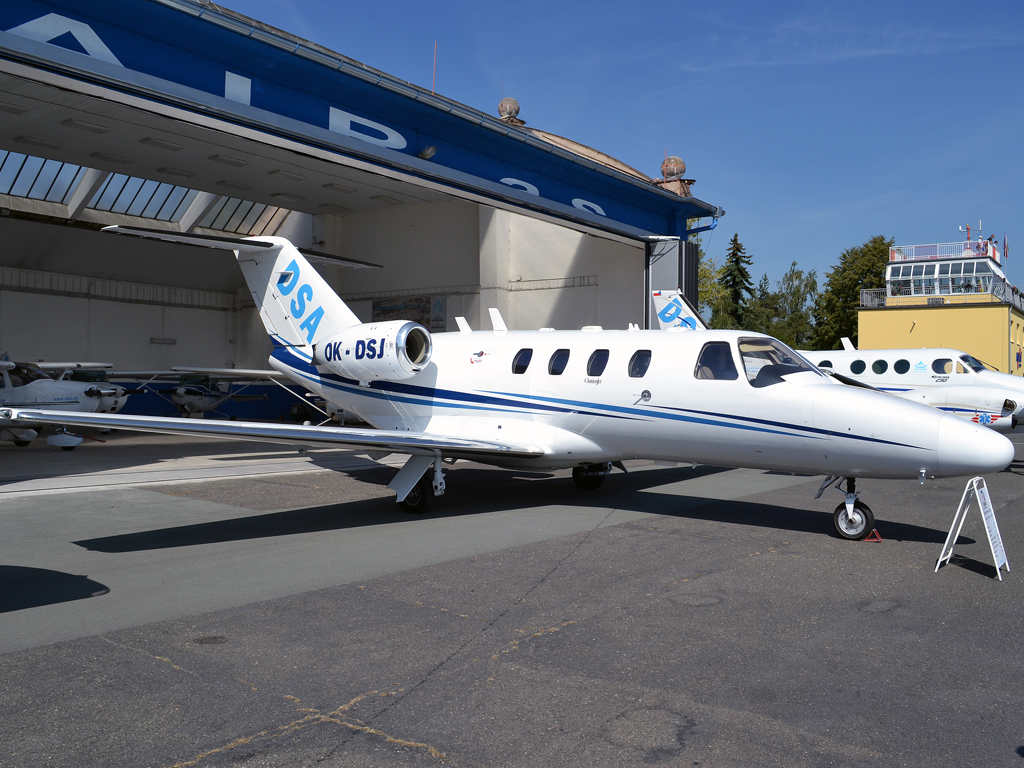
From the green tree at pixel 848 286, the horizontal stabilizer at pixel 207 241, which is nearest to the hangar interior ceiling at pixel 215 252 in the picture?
the horizontal stabilizer at pixel 207 241

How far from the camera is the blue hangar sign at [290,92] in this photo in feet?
Answer: 38.2

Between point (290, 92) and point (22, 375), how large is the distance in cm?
1135

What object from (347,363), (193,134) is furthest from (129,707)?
(193,134)

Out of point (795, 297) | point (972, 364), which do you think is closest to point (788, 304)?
point (795, 297)

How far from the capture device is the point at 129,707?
13.1 ft

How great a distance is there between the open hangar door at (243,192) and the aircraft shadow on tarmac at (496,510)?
7.30 meters

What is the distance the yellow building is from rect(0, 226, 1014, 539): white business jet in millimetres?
34520

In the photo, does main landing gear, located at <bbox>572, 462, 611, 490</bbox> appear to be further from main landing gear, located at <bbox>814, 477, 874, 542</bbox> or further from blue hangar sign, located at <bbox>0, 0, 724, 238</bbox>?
blue hangar sign, located at <bbox>0, 0, 724, 238</bbox>

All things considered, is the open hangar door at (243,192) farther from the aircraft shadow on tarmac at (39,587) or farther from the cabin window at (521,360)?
Answer: the aircraft shadow on tarmac at (39,587)

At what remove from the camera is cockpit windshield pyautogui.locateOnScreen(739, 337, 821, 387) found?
29.3 ft

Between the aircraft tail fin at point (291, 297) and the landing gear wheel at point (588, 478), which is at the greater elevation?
the aircraft tail fin at point (291, 297)

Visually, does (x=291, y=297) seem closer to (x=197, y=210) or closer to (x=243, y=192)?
(x=243, y=192)

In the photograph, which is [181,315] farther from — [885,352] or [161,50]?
[885,352]

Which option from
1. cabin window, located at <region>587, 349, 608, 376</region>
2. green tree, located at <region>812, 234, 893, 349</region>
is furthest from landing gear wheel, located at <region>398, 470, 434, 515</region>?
green tree, located at <region>812, 234, 893, 349</region>
